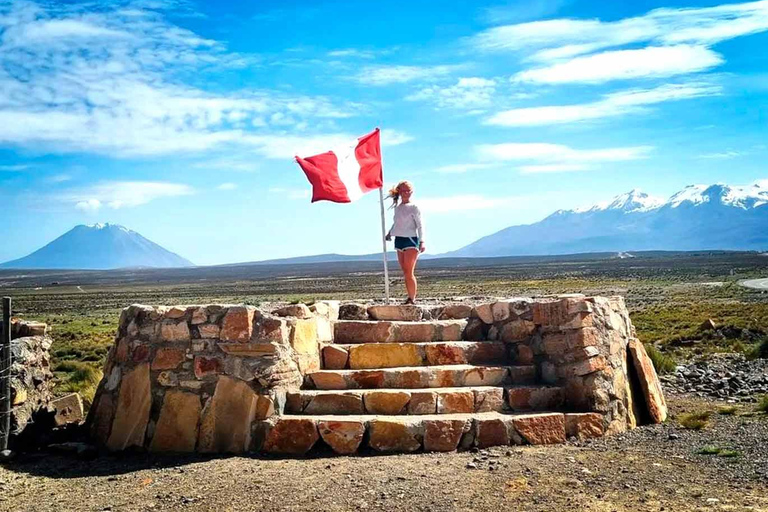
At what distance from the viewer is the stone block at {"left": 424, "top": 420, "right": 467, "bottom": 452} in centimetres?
813

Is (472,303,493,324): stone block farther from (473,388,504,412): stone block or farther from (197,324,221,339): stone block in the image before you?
(197,324,221,339): stone block

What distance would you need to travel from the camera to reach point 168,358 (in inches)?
352

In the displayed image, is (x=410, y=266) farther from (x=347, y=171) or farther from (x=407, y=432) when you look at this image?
(x=407, y=432)

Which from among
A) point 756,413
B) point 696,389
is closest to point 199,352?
point 756,413

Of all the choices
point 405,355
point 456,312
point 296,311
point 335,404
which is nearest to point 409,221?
point 456,312

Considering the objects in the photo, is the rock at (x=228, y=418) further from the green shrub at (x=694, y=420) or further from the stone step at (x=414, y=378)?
the green shrub at (x=694, y=420)

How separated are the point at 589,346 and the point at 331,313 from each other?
358 centimetres

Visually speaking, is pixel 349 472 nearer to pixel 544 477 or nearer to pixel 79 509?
pixel 544 477

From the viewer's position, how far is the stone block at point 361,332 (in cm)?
1020

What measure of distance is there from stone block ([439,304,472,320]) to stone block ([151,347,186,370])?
3687 millimetres

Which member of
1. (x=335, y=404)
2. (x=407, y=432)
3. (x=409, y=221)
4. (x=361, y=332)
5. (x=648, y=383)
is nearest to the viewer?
(x=407, y=432)

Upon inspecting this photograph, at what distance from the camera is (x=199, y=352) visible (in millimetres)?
8852

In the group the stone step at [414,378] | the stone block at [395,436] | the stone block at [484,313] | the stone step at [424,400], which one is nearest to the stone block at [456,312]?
the stone block at [484,313]

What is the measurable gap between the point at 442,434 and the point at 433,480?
1.10 m
